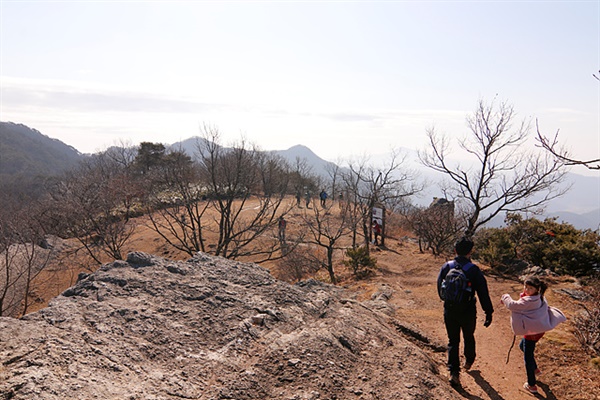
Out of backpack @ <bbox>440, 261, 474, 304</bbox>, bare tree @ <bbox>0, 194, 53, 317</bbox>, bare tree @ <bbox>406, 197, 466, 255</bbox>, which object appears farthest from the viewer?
bare tree @ <bbox>406, 197, 466, 255</bbox>

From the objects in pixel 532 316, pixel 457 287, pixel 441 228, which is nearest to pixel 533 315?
pixel 532 316

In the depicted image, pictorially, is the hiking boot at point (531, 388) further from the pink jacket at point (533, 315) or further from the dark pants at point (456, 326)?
the dark pants at point (456, 326)

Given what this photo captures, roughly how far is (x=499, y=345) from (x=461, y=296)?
8.13 feet

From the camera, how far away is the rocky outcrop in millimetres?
2559

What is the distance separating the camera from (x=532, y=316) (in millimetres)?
4062

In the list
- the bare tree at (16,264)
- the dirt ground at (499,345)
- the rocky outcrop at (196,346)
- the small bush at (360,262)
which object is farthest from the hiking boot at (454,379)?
the bare tree at (16,264)

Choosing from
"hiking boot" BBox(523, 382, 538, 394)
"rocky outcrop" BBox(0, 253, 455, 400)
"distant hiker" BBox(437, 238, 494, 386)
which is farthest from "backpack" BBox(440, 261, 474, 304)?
"hiking boot" BBox(523, 382, 538, 394)

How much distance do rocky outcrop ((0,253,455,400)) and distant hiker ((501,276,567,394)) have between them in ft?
3.76

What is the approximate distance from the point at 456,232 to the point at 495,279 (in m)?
4.50

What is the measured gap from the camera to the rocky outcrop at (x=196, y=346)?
2559 mm

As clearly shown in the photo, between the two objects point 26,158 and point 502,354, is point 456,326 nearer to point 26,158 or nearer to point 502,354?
point 502,354

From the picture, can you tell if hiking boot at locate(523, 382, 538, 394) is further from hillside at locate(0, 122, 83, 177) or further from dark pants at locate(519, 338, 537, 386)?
hillside at locate(0, 122, 83, 177)

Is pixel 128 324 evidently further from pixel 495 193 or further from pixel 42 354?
pixel 495 193

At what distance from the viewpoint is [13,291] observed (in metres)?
11.7
